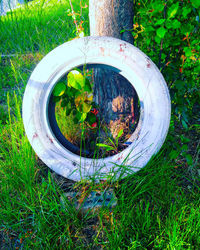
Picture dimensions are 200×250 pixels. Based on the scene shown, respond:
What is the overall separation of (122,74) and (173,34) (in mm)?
581

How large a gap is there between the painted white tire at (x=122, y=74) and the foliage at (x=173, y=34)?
0.30 metres

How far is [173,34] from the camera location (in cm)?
180

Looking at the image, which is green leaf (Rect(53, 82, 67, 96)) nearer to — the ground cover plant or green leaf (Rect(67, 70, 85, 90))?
green leaf (Rect(67, 70, 85, 90))

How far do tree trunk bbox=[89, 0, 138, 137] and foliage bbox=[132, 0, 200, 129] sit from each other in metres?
0.12

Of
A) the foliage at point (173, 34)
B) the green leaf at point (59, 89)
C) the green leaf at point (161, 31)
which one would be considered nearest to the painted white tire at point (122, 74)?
the green leaf at point (59, 89)

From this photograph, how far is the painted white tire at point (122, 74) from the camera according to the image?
1566mm

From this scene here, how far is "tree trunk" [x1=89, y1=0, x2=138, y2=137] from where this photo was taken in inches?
71.8

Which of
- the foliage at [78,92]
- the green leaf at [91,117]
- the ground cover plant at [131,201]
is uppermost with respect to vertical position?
the foliage at [78,92]

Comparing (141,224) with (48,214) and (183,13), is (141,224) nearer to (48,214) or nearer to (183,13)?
(48,214)

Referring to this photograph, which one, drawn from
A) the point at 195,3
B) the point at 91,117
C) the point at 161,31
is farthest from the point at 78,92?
the point at 195,3

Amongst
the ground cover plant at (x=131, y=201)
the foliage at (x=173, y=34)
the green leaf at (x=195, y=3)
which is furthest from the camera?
the foliage at (x=173, y=34)

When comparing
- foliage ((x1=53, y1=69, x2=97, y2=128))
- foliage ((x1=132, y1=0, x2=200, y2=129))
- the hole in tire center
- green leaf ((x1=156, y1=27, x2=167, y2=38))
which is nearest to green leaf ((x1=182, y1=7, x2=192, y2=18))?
foliage ((x1=132, y1=0, x2=200, y2=129))

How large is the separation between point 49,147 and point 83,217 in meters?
0.56

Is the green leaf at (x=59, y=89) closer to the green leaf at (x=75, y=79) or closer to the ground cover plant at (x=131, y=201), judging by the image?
the green leaf at (x=75, y=79)
